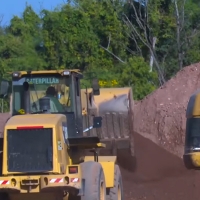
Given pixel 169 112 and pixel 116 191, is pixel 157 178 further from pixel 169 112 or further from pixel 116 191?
Answer: pixel 116 191

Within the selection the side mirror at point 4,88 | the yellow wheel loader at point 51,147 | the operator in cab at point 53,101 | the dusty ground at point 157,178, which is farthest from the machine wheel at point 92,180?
the dusty ground at point 157,178

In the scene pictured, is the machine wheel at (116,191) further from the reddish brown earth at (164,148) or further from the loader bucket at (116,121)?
the loader bucket at (116,121)

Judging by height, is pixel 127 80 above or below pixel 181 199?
above

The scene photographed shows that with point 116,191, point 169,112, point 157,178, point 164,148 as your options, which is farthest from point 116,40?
point 116,191

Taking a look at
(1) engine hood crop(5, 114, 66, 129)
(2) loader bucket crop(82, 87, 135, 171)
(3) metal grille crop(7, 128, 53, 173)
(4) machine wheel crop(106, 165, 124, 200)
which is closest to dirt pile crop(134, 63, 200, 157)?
(2) loader bucket crop(82, 87, 135, 171)

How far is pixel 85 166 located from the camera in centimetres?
1032

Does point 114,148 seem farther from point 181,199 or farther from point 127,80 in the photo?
point 127,80

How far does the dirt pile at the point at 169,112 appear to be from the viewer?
1875 centimetres

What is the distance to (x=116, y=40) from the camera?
32.7 meters

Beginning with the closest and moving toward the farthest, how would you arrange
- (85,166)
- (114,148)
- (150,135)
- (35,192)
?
1. (35,192)
2. (85,166)
3. (114,148)
4. (150,135)

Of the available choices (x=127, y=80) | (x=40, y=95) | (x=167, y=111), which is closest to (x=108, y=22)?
(x=127, y=80)

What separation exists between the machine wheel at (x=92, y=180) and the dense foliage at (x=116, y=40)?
20.2m

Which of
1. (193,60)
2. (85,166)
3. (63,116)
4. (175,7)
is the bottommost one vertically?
(85,166)

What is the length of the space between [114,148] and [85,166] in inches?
219
